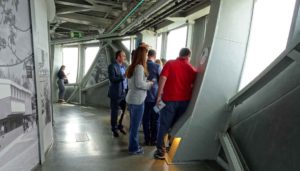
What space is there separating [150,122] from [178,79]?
1125 millimetres

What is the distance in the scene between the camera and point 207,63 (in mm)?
3000

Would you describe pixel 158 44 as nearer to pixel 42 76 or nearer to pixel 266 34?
pixel 42 76

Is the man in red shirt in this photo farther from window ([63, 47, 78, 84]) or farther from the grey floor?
window ([63, 47, 78, 84])

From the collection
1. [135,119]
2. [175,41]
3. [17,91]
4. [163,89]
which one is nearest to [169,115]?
[163,89]

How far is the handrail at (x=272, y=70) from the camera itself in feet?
6.65

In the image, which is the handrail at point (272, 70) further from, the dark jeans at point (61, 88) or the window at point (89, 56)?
the dark jeans at point (61, 88)

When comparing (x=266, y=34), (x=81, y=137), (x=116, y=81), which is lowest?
(x=81, y=137)

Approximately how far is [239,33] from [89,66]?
7243mm

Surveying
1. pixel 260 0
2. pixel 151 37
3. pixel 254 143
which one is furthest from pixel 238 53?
pixel 151 37

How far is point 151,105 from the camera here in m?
3.81

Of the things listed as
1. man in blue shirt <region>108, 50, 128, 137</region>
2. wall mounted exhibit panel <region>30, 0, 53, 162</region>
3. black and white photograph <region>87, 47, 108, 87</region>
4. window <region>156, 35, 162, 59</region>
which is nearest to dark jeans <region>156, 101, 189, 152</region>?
man in blue shirt <region>108, 50, 128, 137</region>

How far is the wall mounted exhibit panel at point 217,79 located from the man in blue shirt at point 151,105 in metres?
0.73

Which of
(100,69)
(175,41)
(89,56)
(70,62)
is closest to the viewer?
(175,41)

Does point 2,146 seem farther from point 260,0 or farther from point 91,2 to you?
point 91,2
